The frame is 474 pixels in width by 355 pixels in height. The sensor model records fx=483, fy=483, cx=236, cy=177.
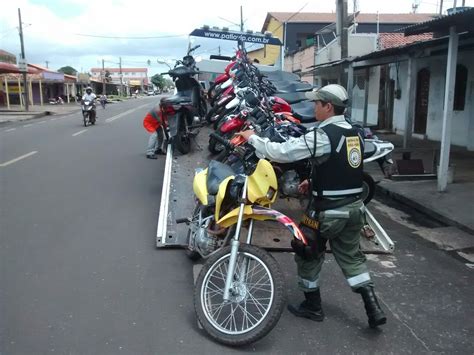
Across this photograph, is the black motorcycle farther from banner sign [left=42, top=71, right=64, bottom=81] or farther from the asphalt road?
banner sign [left=42, top=71, right=64, bottom=81]

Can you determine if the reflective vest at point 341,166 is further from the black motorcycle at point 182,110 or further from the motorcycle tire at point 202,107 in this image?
the motorcycle tire at point 202,107

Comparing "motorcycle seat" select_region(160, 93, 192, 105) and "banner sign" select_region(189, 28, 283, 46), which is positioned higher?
"banner sign" select_region(189, 28, 283, 46)

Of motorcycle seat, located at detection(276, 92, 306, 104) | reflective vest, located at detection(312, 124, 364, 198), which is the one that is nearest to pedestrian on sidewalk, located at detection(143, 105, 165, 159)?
motorcycle seat, located at detection(276, 92, 306, 104)

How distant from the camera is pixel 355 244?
356 centimetres

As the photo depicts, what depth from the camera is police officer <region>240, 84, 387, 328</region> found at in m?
3.35

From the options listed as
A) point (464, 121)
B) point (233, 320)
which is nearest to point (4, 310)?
point (233, 320)

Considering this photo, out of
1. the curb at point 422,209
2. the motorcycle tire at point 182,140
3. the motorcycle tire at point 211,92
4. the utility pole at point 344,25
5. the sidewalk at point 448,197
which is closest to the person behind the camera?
the sidewalk at point 448,197

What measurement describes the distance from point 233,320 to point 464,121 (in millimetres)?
11467

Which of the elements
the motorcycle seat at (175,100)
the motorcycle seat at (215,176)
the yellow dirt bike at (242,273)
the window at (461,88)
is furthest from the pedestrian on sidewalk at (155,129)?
the window at (461,88)

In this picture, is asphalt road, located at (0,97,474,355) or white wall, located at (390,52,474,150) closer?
asphalt road, located at (0,97,474,355)

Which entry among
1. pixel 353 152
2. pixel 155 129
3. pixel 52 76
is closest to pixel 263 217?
pixel 353 152

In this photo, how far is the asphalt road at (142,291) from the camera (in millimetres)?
3346

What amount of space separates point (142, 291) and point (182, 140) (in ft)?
13.8

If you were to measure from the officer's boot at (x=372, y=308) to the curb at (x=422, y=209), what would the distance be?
132 inches
